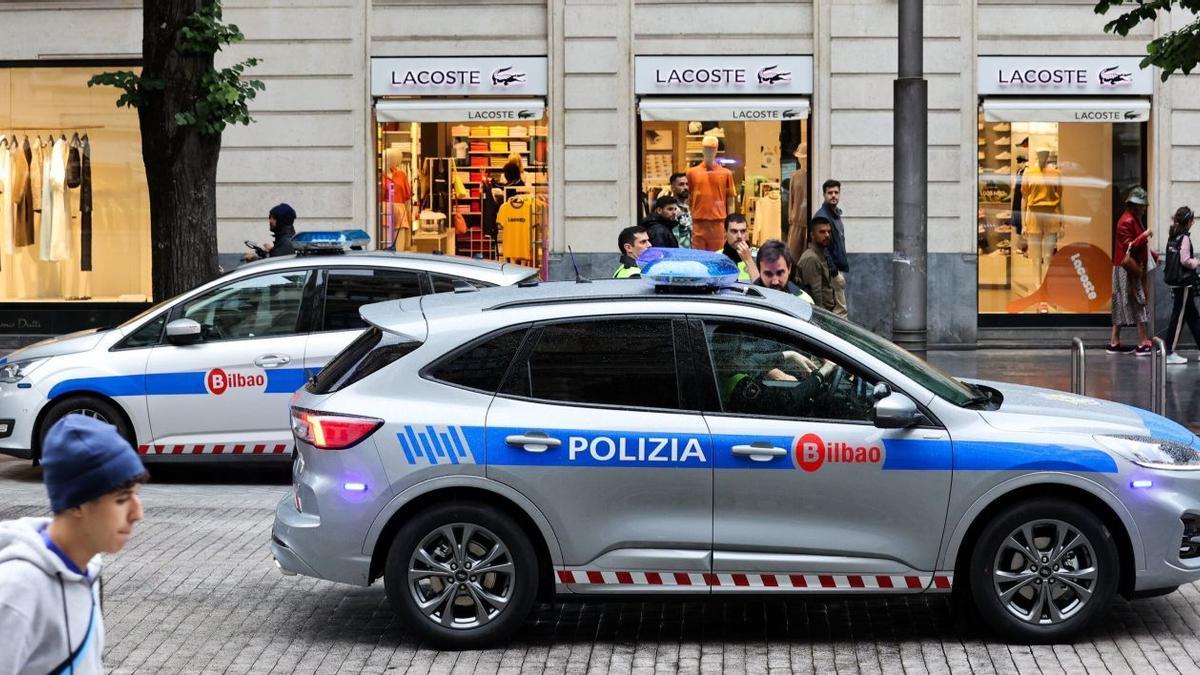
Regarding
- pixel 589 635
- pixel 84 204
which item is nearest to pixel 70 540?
pixel 589 635

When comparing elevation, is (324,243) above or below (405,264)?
above

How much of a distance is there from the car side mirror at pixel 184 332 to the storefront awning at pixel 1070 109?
11918 mm

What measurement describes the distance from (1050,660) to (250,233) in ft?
51.9

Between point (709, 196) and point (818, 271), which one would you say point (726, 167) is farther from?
point (818, 271)

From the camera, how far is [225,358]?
11.7m

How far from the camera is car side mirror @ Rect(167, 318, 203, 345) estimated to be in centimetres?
1166

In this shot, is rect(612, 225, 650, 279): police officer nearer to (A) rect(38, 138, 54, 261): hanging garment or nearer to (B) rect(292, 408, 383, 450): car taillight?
(B) rect(292, 408, 383, 450): car taillight

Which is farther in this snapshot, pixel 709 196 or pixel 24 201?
pixel 24 201

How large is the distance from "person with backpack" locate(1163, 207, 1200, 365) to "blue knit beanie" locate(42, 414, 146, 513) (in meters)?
17.5

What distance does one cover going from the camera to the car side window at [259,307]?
1176 cm

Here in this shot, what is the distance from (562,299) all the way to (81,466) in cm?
426

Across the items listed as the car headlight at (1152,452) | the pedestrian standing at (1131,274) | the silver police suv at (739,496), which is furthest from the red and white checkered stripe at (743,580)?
the pedestrian standing at (1131,274)

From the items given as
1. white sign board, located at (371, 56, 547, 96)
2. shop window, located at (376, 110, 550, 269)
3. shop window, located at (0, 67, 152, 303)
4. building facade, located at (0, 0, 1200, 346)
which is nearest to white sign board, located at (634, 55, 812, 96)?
building facade, located at (0, 0, 1200, 346)

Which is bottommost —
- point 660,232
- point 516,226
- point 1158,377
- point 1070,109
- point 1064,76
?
point 1158,377
